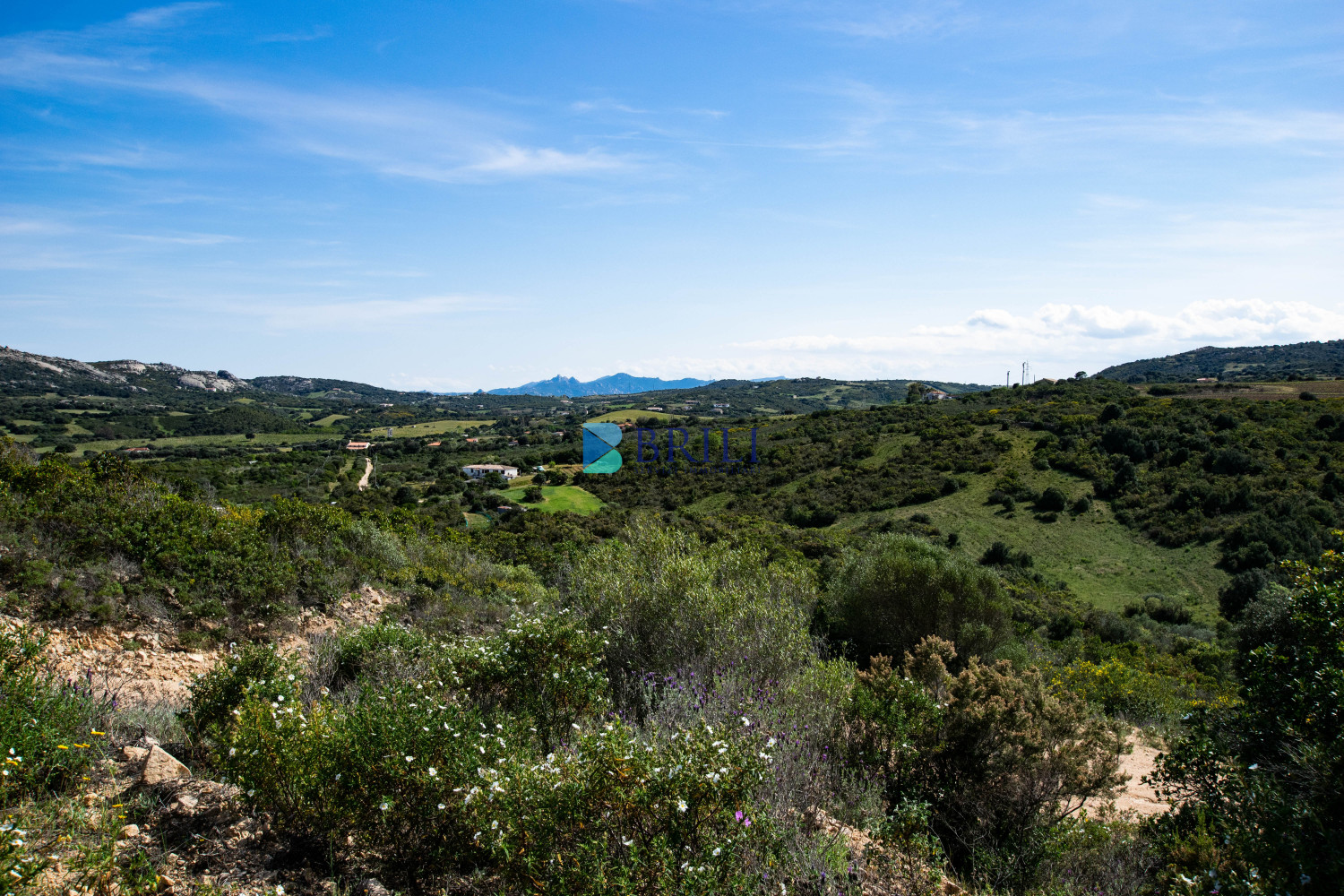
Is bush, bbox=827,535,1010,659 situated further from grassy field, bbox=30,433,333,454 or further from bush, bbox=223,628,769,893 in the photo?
grassy field, bbox=30,433,333,454

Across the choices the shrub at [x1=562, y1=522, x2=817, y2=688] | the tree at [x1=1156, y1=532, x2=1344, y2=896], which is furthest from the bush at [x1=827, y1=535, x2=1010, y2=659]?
the tree at [x1=1156, y1=532, x2=1344, y2=896]

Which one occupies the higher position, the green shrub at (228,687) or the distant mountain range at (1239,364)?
the distant mountain range at (1239,364)

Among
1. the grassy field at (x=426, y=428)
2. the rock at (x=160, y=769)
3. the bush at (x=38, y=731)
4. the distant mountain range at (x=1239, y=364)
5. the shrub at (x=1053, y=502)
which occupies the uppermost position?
the distant mountain range at (x=1239, y=364)

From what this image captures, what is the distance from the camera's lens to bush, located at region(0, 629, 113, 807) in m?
4.02

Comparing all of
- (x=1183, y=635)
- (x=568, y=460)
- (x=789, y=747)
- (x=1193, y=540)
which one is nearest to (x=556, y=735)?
(x=789, y=747)

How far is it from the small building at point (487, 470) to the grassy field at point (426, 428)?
3566 centimetres

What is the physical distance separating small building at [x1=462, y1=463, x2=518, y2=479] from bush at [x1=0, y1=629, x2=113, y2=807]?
173 feet

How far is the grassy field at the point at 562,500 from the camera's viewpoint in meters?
43.3

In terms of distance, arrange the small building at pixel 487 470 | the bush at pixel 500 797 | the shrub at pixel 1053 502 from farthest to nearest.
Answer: the small building at pixel 487 470 → the shrub at pixel 1053 502 → the bush at pixel 500 797

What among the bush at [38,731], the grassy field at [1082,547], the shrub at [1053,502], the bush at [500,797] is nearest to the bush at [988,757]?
the bush at [500,797]

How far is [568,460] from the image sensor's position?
6469 centimetres

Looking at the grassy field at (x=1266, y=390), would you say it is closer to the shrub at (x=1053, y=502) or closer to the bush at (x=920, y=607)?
the shrub at (x=1053, y=502)

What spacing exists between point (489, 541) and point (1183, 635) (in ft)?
86.6

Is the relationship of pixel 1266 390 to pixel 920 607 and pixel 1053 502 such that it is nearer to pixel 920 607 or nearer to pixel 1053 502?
pixel 1053 502
